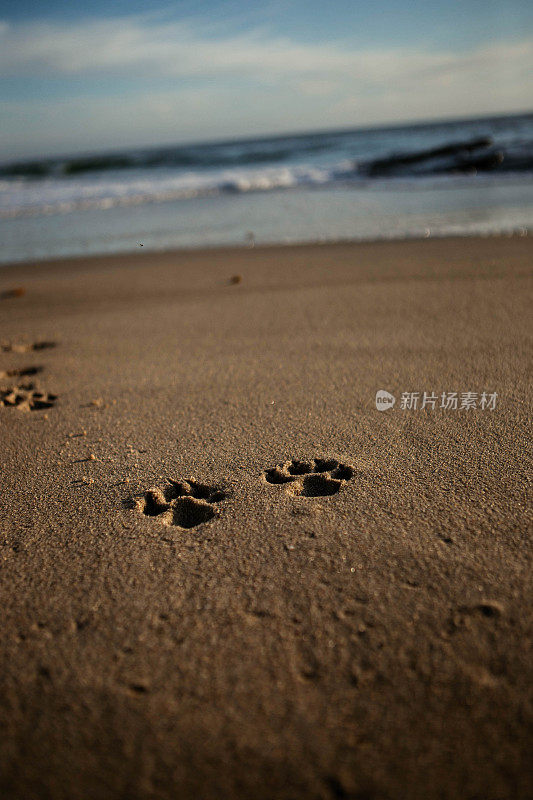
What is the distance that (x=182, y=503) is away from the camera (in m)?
1.62

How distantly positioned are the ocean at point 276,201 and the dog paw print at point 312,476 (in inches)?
175

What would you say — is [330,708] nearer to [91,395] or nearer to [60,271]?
[91,395]

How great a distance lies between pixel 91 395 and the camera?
2.39 m

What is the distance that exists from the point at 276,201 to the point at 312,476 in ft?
29.0

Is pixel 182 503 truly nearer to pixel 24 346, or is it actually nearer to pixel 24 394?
pixel 24 394

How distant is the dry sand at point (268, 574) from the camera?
3.12 feet

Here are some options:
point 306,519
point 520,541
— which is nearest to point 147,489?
point 306,519

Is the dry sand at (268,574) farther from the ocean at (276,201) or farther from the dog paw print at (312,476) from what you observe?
the ocean at (276,201)

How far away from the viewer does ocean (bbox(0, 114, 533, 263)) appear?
20.6 feet

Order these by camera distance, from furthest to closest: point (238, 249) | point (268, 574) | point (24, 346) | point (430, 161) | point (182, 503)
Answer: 1. point (430, 161)
2. point (238, 249)
3. point (24, 346)
4. point (182, 503)
5. point (268, 574)

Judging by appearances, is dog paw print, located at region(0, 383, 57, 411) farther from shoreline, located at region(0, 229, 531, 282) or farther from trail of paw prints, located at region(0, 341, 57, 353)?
shoreline, located at region(0, 229, 531, 282)

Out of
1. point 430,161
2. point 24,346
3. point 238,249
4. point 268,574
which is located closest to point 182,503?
point 268,574

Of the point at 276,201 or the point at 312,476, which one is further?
the point at 276,201

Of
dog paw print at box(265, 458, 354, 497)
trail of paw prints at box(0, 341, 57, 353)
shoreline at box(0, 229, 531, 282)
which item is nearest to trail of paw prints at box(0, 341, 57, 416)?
trail of paw prints at box(0, 341, 57, 353)
